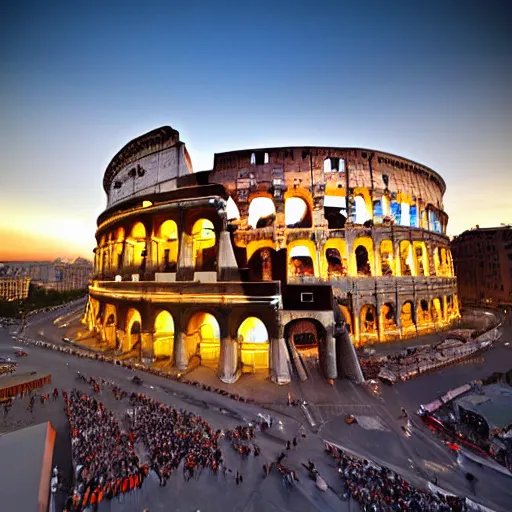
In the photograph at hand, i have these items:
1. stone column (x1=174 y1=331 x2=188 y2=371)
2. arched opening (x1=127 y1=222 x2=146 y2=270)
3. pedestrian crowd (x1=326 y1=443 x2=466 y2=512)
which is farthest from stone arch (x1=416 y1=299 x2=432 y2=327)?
arched opening (x1=127 y1=222 x2=146 y2=270)

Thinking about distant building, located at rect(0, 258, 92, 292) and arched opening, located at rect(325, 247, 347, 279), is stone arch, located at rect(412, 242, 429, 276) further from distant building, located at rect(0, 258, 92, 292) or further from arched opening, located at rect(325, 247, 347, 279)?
distant building, located at rect(0, 258, 92, 292)

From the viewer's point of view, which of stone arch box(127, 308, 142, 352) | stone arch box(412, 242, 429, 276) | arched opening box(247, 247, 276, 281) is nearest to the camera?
stone arch box(127, 308, 142, 352)

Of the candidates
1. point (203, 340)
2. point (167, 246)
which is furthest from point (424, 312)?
point (167, 246)

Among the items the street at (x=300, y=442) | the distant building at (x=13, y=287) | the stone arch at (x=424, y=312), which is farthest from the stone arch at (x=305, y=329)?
the distant building at (x=13, y=287)

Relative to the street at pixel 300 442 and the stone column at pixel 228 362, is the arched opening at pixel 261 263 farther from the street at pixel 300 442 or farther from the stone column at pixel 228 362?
the street at pixel 300 442

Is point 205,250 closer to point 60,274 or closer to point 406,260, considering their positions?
point 406,260
